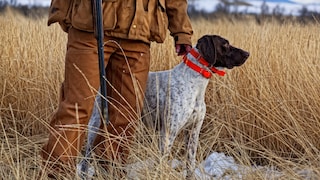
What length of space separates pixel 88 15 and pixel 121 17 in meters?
0.19

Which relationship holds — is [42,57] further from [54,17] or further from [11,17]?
[54,17]

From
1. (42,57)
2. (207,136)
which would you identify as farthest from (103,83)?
(42,57)

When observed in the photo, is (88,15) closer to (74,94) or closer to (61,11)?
(61,11)

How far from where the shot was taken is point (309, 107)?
13.8 feet

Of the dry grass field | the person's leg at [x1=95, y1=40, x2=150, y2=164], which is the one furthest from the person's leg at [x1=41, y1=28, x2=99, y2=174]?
the dry grass field

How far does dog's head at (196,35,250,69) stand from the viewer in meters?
3.66

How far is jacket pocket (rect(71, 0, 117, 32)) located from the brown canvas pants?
67mm

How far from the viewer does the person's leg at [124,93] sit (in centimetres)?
342

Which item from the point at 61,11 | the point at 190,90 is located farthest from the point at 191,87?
the point at 61,11

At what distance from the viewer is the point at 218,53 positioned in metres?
3.69

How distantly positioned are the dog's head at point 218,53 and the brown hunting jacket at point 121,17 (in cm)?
32


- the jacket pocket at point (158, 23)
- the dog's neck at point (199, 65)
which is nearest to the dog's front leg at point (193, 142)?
the dog's neck at point (199, 65)

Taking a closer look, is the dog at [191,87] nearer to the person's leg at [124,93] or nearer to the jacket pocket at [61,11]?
the person's leg at [124,93]

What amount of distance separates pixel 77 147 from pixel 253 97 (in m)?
1.59
